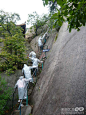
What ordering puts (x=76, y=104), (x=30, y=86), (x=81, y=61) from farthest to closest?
(x=30, y=86) < (x=81, y=61) < (x=76, y=104)

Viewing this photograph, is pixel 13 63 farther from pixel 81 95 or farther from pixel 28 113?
pixel 81 95

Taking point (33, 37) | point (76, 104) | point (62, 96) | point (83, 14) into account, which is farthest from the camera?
point (33, 37)

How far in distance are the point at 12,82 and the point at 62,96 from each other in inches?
190

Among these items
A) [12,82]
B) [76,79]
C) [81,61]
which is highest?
[81,61]

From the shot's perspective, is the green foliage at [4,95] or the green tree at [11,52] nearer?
the green foliage at [4,95]

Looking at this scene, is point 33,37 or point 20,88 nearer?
point 20,88

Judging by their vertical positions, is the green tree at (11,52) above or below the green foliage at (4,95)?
above

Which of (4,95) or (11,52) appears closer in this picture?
(4,95)

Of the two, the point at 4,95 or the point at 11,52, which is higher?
the point at 11,52

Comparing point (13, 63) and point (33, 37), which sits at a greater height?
point (33, 37)

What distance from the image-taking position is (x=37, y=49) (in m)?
13.3

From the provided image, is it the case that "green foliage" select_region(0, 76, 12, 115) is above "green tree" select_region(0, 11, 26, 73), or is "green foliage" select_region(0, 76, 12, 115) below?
below

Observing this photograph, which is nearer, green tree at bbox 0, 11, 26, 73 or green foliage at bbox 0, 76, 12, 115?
green foliage at bbox 0, 76, 12, 115

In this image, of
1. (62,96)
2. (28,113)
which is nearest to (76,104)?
(62,96)
